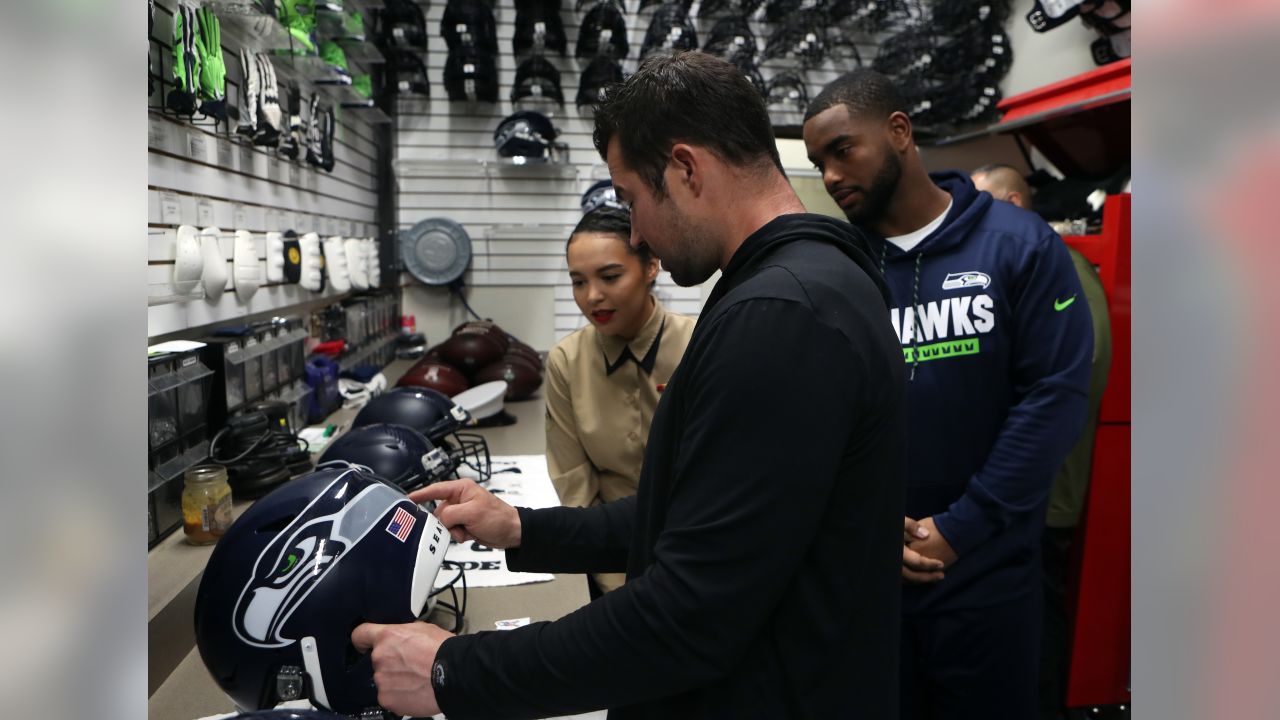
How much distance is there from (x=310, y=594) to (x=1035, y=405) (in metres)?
1.54

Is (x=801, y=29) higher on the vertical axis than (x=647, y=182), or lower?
higher

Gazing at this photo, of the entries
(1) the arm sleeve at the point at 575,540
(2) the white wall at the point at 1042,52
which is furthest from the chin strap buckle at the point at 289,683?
(2) the white wall at the point at 1042,52

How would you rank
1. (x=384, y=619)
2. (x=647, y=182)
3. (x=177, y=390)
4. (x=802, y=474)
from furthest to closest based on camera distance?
(x=177, y=390)
(x=384, y=619)
(x=647, y=182)
(x=802, y=474)

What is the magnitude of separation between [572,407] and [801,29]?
548 cm

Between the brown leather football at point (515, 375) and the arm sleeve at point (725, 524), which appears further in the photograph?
the brown leather football at point (515, 375)

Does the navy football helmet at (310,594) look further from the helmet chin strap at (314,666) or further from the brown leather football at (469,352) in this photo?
the brown leather football at (469,352)

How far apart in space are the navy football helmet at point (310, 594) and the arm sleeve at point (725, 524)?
514 mm

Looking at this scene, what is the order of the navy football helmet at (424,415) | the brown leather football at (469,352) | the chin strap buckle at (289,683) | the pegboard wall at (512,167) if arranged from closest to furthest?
the chin strap buckle at (289,683) < the navy football helmet at (424,415) < the brown leather football at (469,352) < the pegboard wall at (512,167)

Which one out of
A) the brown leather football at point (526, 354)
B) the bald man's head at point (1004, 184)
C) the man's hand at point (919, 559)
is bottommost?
the man's hand at point (919, 559)

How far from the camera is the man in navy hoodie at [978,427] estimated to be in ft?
6.13

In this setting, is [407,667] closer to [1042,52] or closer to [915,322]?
[915,322]
